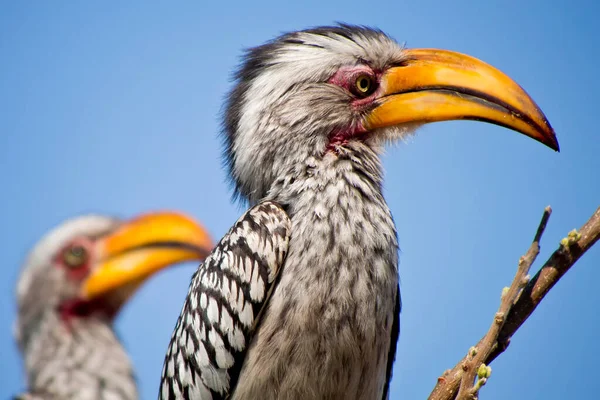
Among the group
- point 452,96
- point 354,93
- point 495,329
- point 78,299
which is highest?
point 354,93

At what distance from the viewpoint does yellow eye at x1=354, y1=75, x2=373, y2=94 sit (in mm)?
4742

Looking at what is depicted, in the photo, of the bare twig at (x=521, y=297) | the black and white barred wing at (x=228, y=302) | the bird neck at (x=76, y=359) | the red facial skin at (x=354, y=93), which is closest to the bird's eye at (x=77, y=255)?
the bird neck at (x=76, y=359)

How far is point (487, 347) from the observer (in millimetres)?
3246

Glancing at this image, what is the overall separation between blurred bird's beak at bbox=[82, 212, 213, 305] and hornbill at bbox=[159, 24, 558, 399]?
1948mm

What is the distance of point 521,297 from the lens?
3.38m

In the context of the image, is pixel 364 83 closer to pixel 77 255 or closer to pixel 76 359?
pixel 77 255

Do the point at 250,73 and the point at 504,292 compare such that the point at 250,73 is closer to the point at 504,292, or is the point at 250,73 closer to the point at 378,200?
the point at 378,200

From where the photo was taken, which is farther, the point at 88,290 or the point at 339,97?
the point at 88,290

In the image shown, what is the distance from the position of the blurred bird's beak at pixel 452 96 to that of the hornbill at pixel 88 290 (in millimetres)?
2701

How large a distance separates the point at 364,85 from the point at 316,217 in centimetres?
107

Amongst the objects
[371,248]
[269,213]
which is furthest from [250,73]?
[371,248]

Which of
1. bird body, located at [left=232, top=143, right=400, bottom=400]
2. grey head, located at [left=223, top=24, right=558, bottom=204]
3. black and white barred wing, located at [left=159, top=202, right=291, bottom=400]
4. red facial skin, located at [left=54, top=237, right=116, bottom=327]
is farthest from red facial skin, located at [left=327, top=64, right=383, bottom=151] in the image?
red facial skin, located at [left=54, top=237, right=116, bottom=327]

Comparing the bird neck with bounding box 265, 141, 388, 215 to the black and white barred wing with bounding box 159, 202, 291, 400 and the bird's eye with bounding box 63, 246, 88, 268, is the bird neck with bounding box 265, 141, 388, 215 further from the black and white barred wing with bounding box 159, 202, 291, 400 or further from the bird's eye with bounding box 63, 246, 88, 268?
the bird's eye with bounding box 63, 246, 88, 268

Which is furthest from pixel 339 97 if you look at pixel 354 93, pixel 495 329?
pixel 495 329
